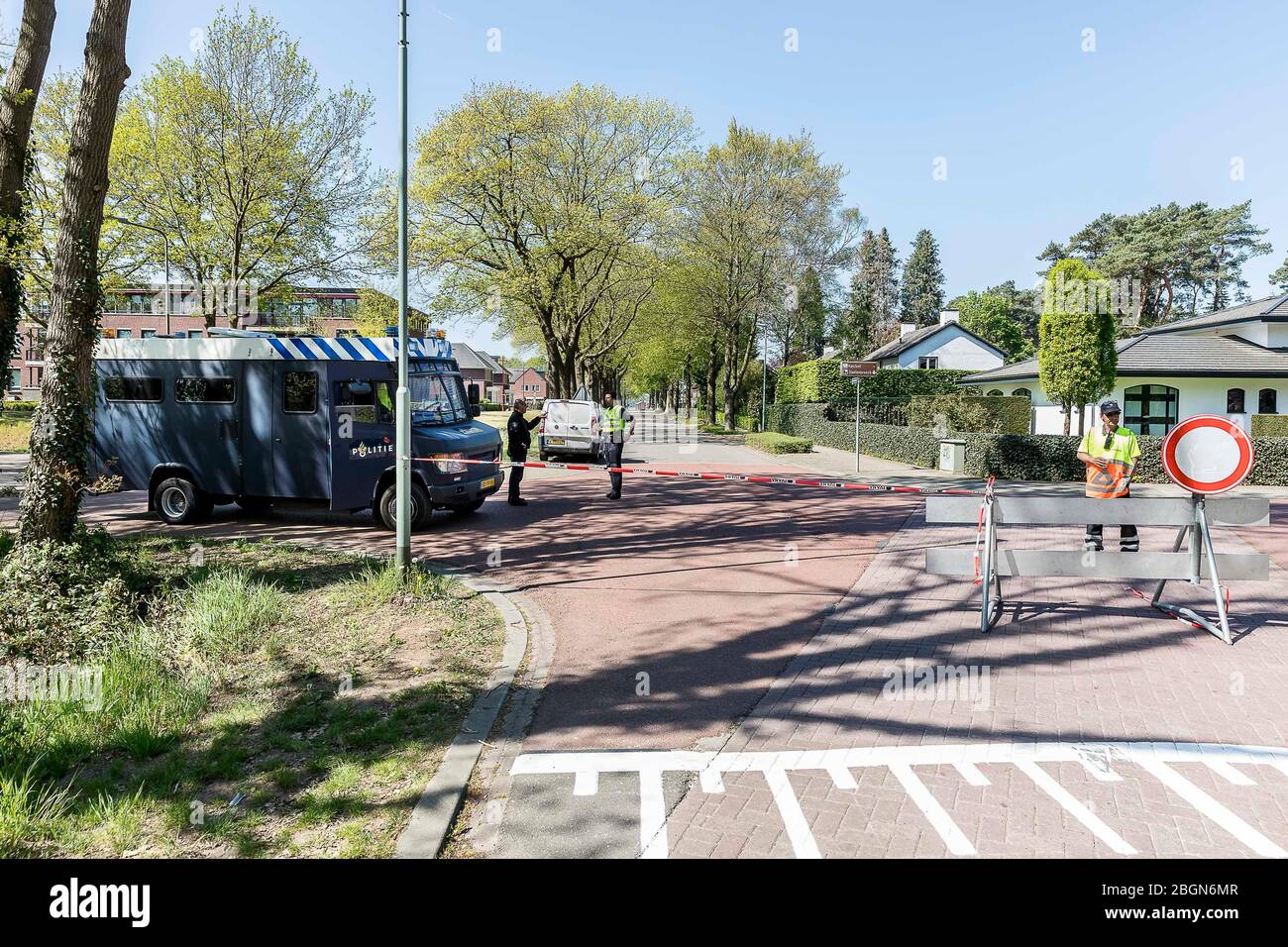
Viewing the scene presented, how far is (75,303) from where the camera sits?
7.06m

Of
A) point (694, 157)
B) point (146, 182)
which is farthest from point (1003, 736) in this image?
point (694, 157)

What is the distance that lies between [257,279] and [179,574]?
2173 centimetres

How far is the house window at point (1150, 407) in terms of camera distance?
2956cm

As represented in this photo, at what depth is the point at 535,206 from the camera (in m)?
26.8

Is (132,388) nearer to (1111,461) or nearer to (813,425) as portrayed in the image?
(1111,461)

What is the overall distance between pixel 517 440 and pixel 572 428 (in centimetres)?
949

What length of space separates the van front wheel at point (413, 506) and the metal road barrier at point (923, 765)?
7.65m

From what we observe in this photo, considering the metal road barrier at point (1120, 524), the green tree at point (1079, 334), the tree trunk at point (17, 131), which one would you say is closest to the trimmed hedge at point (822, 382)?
the green tree at point (1079, 334)

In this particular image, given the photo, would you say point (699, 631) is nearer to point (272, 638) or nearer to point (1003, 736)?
point (1003, 736)

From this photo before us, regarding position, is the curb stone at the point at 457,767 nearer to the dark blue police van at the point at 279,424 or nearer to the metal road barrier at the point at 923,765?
the metal road barrier at the point at 923,765

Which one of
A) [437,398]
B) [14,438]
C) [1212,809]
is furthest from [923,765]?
[14,438]

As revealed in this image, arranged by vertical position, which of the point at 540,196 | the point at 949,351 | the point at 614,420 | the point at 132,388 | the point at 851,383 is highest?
the point at 540,196

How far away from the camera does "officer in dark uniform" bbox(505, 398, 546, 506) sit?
13582 millimetres

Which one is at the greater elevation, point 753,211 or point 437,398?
point 753,211
